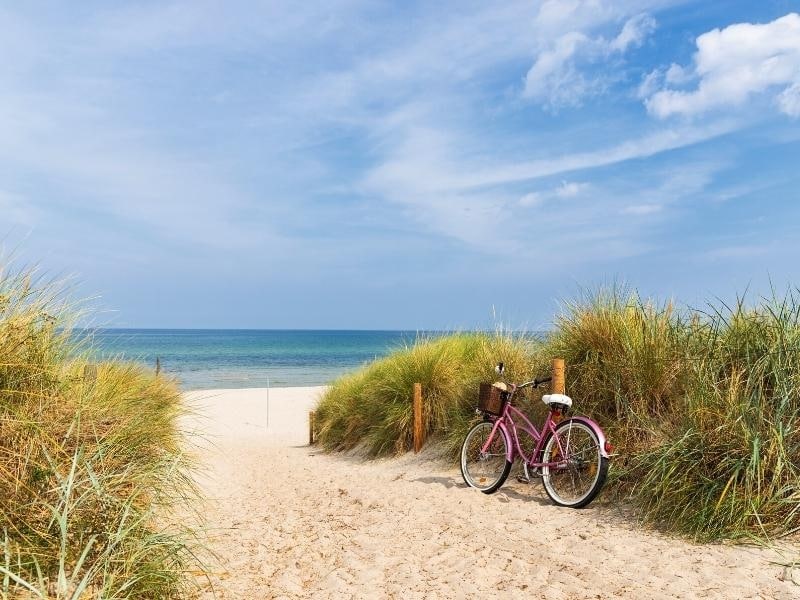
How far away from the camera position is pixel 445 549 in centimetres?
541

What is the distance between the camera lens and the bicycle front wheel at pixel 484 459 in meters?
7.35

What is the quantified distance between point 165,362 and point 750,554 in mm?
50023

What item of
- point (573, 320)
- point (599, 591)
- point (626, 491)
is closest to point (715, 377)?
point (626, 491)

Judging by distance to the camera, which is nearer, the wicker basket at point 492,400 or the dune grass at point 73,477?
the dune grass at point 73,477

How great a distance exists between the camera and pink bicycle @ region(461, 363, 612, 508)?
6418mm

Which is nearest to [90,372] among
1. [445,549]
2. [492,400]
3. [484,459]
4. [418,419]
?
[445,549]

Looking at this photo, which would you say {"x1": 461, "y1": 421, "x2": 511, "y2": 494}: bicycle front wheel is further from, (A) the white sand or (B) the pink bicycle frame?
(A) the white sand

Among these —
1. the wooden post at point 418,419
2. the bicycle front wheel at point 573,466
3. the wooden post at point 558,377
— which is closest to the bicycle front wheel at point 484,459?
the bicycle front wheel at point 573,466

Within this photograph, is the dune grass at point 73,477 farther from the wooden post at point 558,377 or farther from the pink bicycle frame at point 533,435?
the wooden post at point 558,377

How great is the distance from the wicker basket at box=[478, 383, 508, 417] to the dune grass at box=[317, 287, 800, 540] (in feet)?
2.95

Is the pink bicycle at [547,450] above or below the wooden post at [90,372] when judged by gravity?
below

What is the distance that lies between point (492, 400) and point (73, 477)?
4847mm

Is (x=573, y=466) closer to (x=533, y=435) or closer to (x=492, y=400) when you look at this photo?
(x=533, y=435)

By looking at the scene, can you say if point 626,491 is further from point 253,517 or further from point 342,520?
point 253,517
